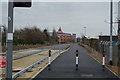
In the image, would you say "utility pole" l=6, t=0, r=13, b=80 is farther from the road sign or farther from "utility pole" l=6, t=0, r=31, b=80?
the road sign

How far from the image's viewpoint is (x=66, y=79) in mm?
9539

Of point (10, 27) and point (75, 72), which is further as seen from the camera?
point (75, 72)

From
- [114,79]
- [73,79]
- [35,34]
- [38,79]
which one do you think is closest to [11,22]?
[38,79]

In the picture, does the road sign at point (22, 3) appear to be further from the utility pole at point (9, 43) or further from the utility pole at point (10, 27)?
the utility pole at point (9, 43)

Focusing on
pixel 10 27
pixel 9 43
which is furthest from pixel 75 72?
pixel 10 27

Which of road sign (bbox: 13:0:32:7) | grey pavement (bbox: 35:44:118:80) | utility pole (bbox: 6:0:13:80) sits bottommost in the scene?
grey pavement (bbox: 35:44:118:80)

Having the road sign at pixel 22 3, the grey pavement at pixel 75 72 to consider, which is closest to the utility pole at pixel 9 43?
the road sign at pixel 22 3

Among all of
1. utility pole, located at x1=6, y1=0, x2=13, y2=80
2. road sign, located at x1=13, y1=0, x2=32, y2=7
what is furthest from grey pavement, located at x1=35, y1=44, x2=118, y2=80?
road sign, located at x1=13, y1=0, x2=32, y2=7

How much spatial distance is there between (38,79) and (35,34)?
5782cm

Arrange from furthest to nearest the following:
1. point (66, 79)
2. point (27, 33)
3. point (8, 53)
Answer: point (27, 33)
point (66, 79)
point (8, 53)

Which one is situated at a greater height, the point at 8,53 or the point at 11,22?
the point at 11,22

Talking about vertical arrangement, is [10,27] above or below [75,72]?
above

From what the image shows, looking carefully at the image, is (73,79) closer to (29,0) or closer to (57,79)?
(57,79)

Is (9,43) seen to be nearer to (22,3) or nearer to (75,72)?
(22,3)
